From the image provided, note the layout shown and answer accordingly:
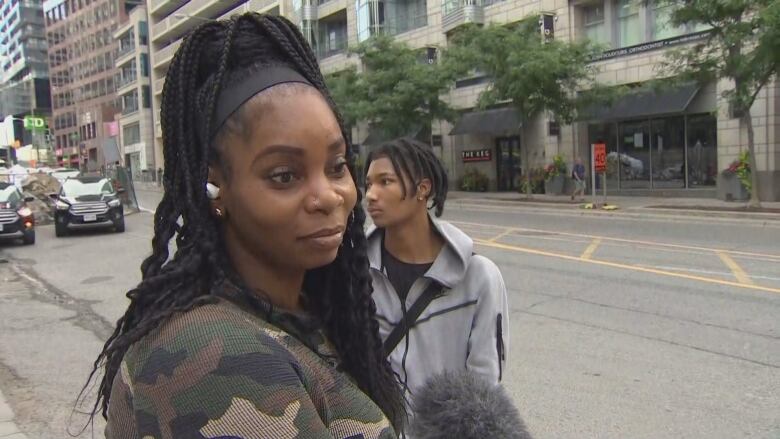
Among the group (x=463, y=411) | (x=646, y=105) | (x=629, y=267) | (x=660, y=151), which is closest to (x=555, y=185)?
(x=660, y=151)

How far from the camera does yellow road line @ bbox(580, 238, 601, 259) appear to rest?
10.9 m

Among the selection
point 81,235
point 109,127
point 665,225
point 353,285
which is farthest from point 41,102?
point 353,285

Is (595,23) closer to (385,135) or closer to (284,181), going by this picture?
(385,135)

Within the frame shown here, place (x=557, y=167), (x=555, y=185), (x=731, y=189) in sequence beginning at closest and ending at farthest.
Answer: (x=731, y=189) → (x=557, y=167) → (x=555, y=185)

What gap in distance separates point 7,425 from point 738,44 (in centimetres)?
1685

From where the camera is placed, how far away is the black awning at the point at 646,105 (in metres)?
21.5

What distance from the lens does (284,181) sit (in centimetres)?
116

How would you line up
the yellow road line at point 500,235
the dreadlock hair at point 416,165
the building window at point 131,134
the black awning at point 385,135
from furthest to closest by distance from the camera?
1. the building window at point 131,134
2. the black awning at point 385,135
3. the yellow road line at point 500,235
4. the dreadlock hair at point 416,165

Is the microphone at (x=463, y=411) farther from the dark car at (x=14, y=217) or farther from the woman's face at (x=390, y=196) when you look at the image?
the dark car at (x=14, y=217)

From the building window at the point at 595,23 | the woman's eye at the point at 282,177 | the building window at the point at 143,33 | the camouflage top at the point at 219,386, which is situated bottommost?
the camouflage top at the point at 219,386

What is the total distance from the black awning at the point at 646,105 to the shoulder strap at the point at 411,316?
780 inches

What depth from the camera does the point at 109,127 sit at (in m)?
82.9

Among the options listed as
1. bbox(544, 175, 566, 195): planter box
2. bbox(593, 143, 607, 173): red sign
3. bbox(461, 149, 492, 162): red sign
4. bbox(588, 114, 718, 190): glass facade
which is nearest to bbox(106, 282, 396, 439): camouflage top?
bbox(593, 143, 607, 173): red sign

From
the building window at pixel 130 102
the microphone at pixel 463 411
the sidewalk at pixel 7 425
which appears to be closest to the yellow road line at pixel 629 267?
the microphone at pixel 463 411
